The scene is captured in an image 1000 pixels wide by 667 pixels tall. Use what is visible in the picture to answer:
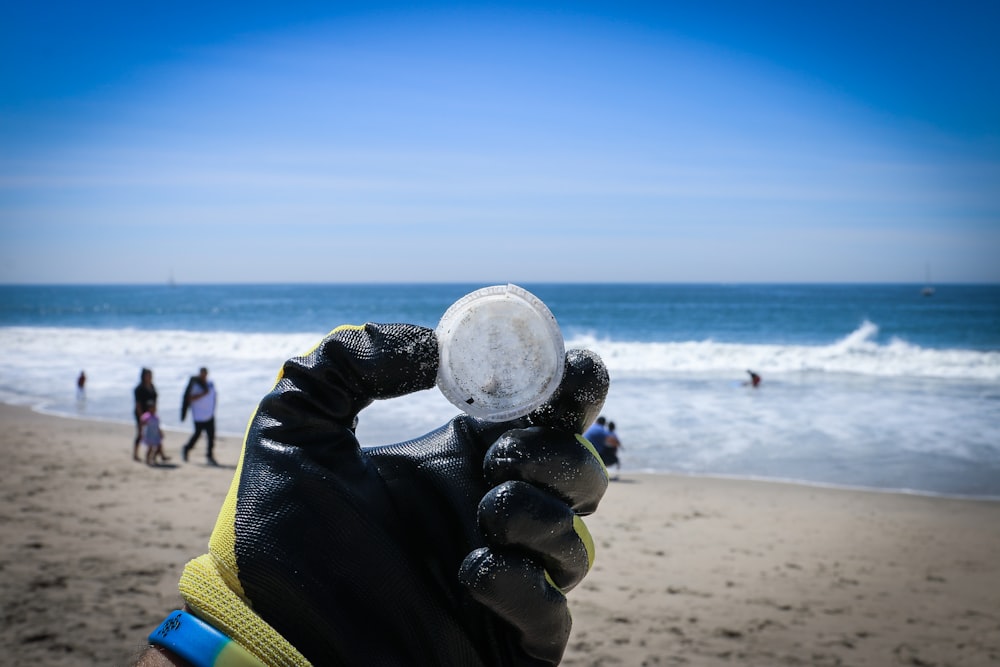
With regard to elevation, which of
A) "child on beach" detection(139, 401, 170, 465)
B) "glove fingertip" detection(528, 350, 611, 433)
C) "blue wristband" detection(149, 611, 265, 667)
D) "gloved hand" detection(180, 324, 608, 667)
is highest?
"glove fingertip" detection(528, 350, 611, 433)

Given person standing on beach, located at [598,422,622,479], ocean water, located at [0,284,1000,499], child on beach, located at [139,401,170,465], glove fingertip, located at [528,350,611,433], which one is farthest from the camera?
ocean water, located at [0,284,1000,499]

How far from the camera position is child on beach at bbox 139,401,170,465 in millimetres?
11703

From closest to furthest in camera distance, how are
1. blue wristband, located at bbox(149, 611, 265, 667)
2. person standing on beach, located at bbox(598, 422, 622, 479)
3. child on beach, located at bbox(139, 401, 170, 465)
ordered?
blue wristband, located at bbox(149, 611, 265, 667) → person standing on beach, located at bbox(598, 422, 622, 479) → child on beach, located at bbox(139, 401, 170, 465)

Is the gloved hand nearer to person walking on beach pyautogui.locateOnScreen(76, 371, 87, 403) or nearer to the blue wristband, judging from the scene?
the blue wristband

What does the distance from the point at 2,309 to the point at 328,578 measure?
3975 inches

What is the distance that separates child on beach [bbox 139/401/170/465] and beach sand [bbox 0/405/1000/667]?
38 cm

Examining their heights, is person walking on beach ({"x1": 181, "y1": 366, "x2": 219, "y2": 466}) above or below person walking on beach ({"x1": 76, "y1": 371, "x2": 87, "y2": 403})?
above

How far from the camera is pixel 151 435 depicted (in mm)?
11703

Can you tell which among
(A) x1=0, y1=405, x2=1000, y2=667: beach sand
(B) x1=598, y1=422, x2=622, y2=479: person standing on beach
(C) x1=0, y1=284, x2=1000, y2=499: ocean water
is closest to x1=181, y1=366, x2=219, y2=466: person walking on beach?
(A) x1=0, y1=405, x2=1000, y2=667: beach sand

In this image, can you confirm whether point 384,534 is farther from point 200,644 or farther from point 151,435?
point 151,435

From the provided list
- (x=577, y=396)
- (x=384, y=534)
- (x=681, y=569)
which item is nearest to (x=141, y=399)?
(x=681, y=569)

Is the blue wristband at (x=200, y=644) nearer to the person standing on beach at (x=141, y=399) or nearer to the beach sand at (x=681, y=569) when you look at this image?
the beach sand at (x=681, y=569)

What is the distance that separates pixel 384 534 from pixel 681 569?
7.11m

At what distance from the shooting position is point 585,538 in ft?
5.24
